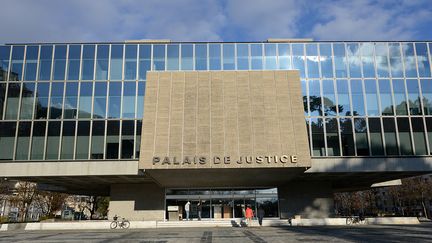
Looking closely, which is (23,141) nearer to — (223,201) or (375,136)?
(223,201)

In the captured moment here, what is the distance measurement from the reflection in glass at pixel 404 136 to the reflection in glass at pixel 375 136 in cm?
206

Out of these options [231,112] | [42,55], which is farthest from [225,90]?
[42,55]

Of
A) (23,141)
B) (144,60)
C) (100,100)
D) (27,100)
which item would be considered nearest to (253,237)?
(100,100)

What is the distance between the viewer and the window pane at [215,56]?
40219 millimetres

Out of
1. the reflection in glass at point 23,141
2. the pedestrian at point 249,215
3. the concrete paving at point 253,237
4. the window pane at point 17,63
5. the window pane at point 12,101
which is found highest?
the window pane at point 17,63

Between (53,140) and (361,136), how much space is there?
31390 millimetres

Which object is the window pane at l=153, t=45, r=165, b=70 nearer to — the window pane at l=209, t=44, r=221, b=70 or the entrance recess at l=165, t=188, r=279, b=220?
the window pane at l=209, t=44, r=221, b=70

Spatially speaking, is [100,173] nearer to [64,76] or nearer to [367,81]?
[64,76]

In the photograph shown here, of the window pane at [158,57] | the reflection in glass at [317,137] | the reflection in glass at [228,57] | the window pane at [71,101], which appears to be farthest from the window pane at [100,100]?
the reflection in glass at [317,137]

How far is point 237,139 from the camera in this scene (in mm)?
30766

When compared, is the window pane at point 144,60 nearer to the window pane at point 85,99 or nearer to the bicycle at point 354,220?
the window pane at point 85,99

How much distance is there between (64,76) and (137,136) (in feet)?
34.4

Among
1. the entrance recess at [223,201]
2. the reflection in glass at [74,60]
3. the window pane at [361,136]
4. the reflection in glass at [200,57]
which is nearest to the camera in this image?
the window pane at [361,136]

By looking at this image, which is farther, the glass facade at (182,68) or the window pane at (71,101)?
the window pane at (71,101)
